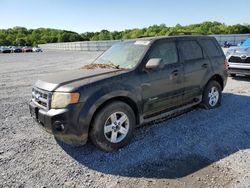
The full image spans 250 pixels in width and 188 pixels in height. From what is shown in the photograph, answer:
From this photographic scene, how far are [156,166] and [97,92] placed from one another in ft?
4.50

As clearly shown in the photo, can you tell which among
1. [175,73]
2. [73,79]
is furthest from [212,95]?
[73,79]

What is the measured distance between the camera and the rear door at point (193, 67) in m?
5.58

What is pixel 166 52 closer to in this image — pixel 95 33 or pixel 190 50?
pixel 190 50

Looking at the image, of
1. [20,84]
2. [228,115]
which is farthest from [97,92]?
[20,84]

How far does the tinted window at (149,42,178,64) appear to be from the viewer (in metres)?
5.06

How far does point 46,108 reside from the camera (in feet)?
13.7

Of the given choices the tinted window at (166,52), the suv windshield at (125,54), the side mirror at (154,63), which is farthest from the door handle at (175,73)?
the suv windshield at (125,54)

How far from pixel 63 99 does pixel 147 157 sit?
1.52 m

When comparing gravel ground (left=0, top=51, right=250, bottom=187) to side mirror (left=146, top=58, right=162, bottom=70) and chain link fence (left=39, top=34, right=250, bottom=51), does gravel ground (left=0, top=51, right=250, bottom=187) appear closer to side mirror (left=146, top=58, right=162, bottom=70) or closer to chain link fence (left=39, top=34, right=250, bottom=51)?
side mirror (left=146, top=58, right=162, bottom=70)

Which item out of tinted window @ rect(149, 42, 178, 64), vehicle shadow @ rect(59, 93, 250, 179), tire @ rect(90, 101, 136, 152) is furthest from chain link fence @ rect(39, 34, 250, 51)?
tire @ rect(90, 101, 136, 152)

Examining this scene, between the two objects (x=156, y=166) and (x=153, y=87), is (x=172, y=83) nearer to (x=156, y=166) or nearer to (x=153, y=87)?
(x=153, y=87)

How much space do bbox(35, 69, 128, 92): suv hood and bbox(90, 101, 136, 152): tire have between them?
1.63ft

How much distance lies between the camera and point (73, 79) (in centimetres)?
438

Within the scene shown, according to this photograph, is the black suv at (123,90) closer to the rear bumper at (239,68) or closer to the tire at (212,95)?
the tire at (212,95)
